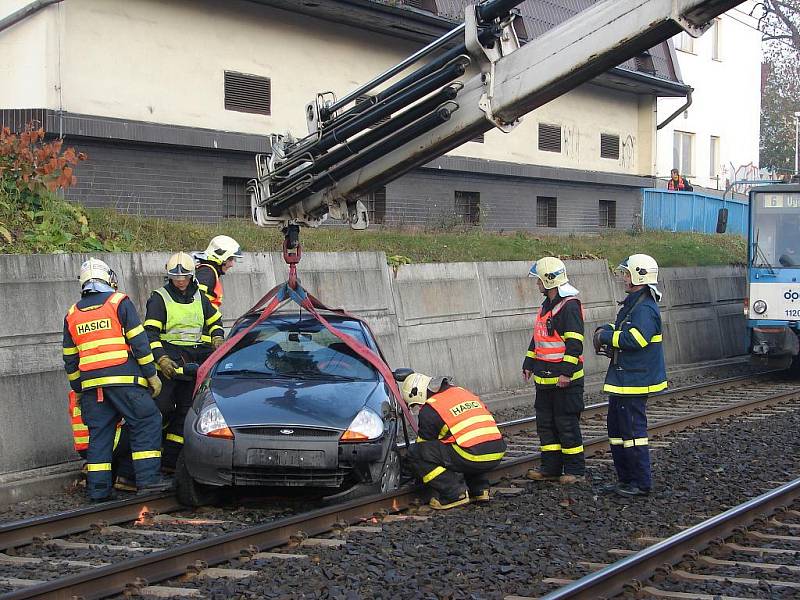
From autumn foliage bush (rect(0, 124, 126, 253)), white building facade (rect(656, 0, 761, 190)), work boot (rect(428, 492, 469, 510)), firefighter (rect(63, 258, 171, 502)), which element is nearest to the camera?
work boot (rect(428, 492, 469, 510))

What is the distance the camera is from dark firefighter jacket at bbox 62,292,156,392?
9.35 metres

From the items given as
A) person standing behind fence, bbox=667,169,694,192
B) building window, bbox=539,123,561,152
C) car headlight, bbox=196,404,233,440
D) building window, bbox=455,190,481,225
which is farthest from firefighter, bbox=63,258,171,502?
person standing behind fence, bbox=667,169,694,192

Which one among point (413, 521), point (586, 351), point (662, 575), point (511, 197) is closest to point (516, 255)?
point (586, 351)

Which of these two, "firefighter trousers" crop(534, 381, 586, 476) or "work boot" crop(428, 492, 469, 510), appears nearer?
"work boot" crop(428, 492, 469, 510)

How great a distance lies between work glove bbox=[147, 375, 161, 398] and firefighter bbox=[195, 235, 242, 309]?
147cm

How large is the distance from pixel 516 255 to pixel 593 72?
1154 cm

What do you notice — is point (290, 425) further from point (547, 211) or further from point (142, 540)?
point (547, 211)

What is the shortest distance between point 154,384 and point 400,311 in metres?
6.53

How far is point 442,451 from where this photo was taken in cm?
911

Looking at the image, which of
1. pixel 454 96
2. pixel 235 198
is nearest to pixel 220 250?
pixel 454 96

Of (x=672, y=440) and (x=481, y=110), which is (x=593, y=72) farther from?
(x=672, y=440)

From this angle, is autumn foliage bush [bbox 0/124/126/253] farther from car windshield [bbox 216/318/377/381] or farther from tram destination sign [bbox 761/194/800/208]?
tram destination sign [bbox 761/194/800/208]

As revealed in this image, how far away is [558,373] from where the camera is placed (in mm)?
10172

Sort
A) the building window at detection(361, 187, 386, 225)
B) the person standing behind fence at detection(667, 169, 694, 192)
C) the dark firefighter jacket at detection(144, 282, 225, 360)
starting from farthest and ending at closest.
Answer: the person standing behind fence at detection(667, 169, 694, 192)
the building window at detection(361, 187, 386, 225)
the dark firefighter jacket at detection(144, 282, 225, 360)
